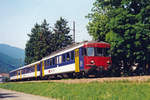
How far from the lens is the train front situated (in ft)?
76.1

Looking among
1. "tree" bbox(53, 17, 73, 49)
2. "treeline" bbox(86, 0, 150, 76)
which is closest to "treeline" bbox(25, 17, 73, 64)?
"tree" bbox(53, 17, 73, 49)

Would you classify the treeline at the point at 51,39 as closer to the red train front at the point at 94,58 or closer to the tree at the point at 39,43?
the tree at the point at 39,43

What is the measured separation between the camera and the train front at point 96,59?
23.2 metres

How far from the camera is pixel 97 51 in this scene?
24.2 m

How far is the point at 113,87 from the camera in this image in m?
14.4

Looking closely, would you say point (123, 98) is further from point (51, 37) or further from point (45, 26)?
point (45, 26)

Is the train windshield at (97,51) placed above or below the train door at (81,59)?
above

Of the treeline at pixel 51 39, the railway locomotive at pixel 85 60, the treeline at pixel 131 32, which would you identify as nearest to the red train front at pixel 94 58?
the railway locomotive at pixel 85 60

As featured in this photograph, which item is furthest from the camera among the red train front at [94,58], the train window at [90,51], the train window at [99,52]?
the train window at [99,52]

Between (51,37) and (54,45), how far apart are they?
4750mm

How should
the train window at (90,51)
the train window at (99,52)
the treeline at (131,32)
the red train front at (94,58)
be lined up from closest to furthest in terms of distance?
the red train front at (94,58) < the train window at (90,51) < the train window at (99,52) < the treeline at (131,32)

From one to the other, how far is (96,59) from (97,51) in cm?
89

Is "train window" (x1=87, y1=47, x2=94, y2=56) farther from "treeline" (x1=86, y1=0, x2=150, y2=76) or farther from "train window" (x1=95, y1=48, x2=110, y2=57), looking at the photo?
"treeline" (x1=86, y1=0, x2=150, y2=76)

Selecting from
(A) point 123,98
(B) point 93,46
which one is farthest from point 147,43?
(A) point 123,98
